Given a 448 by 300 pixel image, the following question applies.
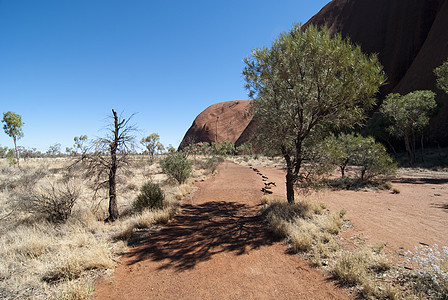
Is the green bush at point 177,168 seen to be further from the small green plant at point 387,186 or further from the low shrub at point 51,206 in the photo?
the small green plant at point 387,186

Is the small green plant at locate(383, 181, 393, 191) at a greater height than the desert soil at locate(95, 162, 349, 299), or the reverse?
the small green plant at locate(383, 181, 393, 191)

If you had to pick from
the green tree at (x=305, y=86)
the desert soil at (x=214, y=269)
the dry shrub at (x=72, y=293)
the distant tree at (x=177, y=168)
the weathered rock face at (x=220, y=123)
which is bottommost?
the desert soil at (x=214, y=269)

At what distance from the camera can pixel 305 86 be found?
6672 millimetres

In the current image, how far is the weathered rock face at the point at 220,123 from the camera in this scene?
117600 millimetres

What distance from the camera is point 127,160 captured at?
24.7 feet

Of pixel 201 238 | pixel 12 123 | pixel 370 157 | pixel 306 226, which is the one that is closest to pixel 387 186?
pixel 370 157

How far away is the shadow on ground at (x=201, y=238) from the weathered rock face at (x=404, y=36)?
17505 millimetres

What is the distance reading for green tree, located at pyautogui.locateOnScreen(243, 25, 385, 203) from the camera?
6.32m

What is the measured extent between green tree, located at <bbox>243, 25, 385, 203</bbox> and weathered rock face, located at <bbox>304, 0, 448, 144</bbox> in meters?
25.3

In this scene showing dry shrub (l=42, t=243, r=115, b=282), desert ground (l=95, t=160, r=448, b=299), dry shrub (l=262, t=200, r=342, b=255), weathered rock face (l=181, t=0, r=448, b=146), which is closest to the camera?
desert ground (l=95, t=160, r=448, b=299)

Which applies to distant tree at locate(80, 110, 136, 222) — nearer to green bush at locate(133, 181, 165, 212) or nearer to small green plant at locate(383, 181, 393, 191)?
green bush at locate(133, 181, 165, 212)

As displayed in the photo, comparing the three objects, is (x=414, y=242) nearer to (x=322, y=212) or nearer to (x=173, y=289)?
(x=322, y=212)

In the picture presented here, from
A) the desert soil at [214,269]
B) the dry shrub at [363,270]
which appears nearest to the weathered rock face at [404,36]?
the desert soil at [214,269]

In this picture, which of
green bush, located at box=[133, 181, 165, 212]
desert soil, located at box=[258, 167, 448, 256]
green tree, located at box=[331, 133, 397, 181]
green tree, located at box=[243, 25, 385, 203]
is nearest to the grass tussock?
desert soil, located at box=[258, 167, 448, 256]
